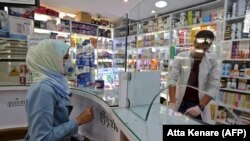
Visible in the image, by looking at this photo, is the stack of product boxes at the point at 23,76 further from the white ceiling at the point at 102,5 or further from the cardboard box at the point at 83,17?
the cardboard box at the point at 83,17

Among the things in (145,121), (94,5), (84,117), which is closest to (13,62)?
(84,117)

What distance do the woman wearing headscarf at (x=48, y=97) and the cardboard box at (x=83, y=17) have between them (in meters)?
4.50

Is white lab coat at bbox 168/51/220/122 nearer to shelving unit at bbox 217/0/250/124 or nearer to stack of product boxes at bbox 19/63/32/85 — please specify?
shelving unit at bbox 217/0/250/124

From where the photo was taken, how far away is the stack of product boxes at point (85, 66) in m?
2.10

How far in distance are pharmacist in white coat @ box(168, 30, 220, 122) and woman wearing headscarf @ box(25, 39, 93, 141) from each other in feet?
2.95

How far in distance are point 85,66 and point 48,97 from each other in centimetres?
106

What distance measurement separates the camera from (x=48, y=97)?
3.51 ft

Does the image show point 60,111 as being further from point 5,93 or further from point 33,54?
point 5,93

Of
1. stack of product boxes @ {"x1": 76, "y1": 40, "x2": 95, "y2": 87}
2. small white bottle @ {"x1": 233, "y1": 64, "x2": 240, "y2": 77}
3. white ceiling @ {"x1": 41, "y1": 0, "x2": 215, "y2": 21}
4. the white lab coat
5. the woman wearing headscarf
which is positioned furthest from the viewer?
white ceiling @ {"x1": 41, "y1": 0, "x2": 215, "y2": 21}

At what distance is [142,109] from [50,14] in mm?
4323

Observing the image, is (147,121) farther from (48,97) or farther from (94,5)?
(94,5)

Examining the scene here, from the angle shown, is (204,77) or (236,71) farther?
(236,71)

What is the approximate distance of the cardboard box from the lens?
5544mm

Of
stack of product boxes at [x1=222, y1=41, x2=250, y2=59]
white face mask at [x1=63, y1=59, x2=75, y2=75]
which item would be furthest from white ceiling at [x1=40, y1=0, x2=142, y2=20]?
white face mask at [x1=63, y1=59, x2=75, y2=75]
